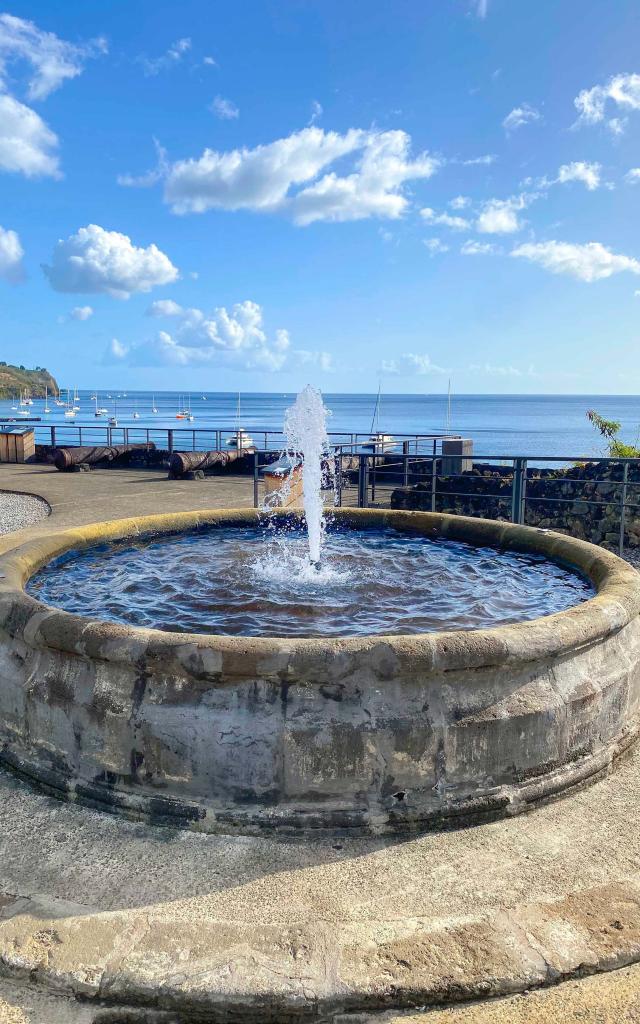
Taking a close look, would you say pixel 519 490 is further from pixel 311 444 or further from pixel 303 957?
pixel 303 957

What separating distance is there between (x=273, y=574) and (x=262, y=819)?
2988 millimetres

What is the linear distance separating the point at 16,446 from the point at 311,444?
59.2 ft

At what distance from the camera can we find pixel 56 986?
251 cm

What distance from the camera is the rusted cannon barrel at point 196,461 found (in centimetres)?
1888

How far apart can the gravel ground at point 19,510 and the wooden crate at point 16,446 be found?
7447mm

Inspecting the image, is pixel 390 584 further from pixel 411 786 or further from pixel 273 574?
pixel 411 786

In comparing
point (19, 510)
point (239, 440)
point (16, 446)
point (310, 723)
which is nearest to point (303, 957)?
point (310, 723)

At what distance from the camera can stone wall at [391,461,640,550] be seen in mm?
10875

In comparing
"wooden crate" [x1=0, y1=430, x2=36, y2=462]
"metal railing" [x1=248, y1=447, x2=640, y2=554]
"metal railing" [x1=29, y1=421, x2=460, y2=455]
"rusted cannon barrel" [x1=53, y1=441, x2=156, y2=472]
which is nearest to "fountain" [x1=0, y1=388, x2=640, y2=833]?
"metal railing" [x1=248, y1=447, x2=640, y2=554]

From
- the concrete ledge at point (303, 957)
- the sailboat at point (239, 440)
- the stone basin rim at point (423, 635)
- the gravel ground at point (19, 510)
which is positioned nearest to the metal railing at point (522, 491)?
the gravel ground at point (19, 510)

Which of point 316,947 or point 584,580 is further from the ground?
point 584,580

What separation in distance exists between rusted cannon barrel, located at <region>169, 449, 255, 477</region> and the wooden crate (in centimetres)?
618

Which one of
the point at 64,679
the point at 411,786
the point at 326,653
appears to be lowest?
the point at 411,786

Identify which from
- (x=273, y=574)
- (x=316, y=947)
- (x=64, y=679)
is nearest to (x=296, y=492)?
(x=273, y=574)
